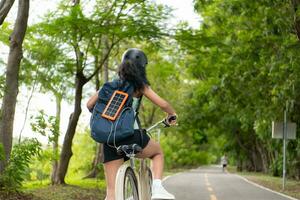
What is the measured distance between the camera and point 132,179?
5.20 m

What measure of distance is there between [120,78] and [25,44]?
1153cm

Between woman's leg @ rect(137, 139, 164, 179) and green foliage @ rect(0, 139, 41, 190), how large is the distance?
16.9 feet

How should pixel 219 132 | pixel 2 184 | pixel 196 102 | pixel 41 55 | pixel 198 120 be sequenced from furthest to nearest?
1. pixel 219 132
2. pixel 198 120
3. pixel 196 102
4. pixel 41 55
5. pixel 2 184

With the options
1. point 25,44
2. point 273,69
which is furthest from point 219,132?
point 25,44

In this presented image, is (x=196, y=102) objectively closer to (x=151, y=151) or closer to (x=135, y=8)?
(x=135, y=8)

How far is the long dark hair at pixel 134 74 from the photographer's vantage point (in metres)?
5.00

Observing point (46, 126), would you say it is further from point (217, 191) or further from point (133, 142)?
point (217, 191)

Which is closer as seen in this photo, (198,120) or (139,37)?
(139,37)

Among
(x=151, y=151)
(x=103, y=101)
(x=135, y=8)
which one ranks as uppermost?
(x=135, y=8)

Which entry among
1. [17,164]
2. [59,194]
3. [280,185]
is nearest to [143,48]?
[59,194]

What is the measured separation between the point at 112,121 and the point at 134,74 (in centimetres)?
48

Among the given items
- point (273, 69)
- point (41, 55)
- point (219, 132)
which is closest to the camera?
point (41, 55)

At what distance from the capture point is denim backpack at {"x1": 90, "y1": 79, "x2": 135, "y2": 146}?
4824mm

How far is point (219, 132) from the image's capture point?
51344 millimetres
